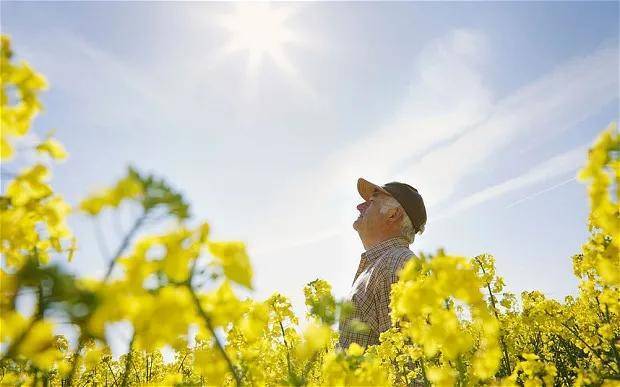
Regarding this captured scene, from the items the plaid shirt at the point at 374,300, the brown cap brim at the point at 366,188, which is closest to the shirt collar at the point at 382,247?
the plaid shirt at the point at 374,300

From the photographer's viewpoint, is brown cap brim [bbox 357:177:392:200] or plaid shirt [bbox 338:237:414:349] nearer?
plaid shirt [bbox 338:237:414:349]

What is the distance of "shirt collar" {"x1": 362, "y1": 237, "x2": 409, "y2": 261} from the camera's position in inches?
234

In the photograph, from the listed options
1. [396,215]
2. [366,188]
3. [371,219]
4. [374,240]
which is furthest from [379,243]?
[366,188]

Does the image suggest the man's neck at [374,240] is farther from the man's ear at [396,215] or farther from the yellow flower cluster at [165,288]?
the yellow flower cluster at [165,288]

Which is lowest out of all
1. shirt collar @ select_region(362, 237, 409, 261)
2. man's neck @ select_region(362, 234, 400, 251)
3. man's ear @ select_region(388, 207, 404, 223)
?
shirt collar @ select_region(362, 237, 409, 261)

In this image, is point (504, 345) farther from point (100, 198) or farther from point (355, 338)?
point (100, 198)

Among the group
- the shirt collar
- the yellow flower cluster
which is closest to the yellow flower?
the yellow flower cluster

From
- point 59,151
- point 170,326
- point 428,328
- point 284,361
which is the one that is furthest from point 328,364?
point 284,361

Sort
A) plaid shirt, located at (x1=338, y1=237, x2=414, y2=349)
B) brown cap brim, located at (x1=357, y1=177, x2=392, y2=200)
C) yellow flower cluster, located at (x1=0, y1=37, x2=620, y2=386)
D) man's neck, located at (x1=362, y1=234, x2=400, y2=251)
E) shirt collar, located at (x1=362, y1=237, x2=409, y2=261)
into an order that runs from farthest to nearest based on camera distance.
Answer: brown cap brim, located at (x1=357, y1=177, x2=392, y2=200) → man's neck, located at (x1=362, y1=234, x2=400, y2=251) → shirt collar, located at (x1=362, y1=237, x2=409, y2=261) → plaid shirt, located at (x1=338, y1=237, x2=414, y2=349) → yellow flower cluster, located at (x1=0, y1=37, x2=620, y2=386)

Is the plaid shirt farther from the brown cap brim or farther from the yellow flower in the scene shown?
the yellow flower

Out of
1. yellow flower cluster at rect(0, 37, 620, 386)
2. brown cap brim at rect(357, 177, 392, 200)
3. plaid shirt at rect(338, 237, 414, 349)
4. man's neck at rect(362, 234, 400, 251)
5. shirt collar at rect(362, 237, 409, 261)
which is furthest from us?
brown cap brim at rect(357, 177, 392, 200)

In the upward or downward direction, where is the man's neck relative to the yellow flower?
upward

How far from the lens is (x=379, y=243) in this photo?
6.16 metres

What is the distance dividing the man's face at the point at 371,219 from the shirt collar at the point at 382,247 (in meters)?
0.25
